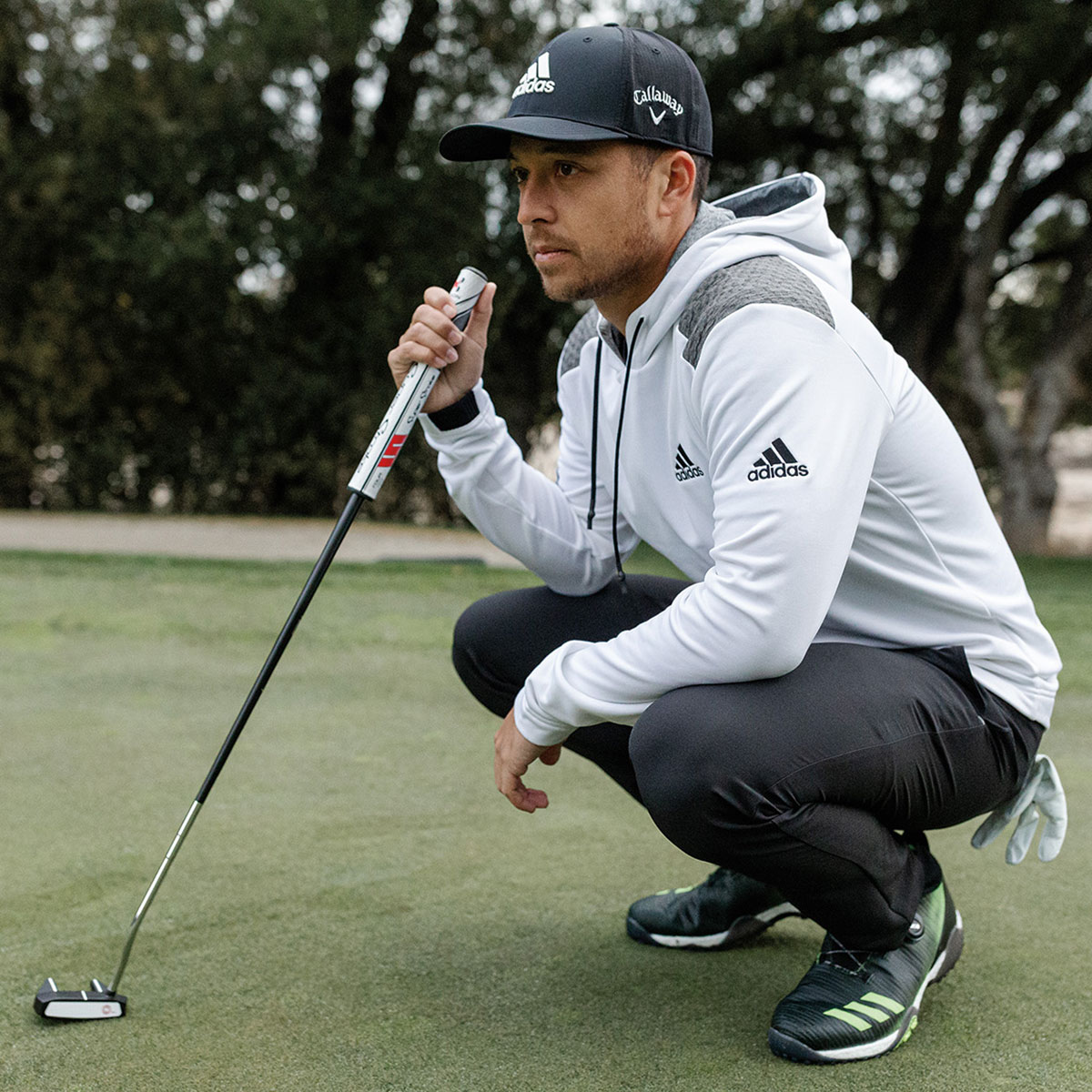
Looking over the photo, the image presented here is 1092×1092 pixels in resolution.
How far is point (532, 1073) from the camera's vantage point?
1473 millimetres

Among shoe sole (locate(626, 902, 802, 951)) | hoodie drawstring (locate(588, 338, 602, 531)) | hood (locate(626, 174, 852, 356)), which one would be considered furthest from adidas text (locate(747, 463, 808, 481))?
shoe sole (locate(626, 902, 802, 951))

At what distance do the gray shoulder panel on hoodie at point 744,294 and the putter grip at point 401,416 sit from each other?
0.39 metres

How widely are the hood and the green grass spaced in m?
0.88

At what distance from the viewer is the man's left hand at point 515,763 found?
5.39 ft

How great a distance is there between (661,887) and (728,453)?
95 cm

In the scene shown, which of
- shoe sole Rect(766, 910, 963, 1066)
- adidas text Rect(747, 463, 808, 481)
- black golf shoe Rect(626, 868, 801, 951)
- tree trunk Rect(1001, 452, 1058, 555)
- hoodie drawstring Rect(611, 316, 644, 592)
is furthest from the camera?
tree trunk Rect(1001, 452, 1058, 555)

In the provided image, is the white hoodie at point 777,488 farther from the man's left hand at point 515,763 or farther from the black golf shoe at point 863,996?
the black golf shoe at point 863,996

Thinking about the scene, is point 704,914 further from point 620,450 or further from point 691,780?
point 620,450

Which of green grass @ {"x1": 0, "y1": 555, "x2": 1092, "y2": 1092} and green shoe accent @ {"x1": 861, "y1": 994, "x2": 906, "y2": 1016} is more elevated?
green shoe accent @ {"x1": 861, "y1": 994, "x2": 906, "y2": 1016}

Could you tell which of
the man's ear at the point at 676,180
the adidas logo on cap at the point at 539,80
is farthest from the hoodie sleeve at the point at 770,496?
the adidas logo on cap at the point at 539,80

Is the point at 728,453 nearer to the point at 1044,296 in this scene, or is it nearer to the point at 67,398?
the point at 67,398

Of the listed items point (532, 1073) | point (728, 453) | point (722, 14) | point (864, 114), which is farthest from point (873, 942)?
point (864, 114)

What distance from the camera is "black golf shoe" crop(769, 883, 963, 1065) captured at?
5.07ft

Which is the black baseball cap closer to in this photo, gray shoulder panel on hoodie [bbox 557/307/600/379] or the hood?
the hood
